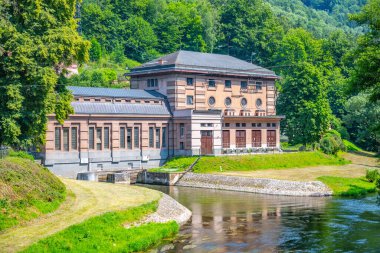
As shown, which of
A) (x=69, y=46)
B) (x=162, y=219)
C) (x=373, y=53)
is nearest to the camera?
(x=373, y=53)

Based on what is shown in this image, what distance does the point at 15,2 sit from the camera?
3981 centimetres

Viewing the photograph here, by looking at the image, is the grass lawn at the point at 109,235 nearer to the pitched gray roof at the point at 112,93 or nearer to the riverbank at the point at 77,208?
the riverbank at the point at 77,208

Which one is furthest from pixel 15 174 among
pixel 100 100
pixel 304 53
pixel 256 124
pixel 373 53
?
pixel 304 53

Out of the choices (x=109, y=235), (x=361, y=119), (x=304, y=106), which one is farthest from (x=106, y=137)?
(x=361, y=119)

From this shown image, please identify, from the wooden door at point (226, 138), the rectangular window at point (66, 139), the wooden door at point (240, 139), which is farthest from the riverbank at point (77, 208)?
the wooden door at point (240, 139)

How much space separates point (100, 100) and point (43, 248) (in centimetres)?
3845

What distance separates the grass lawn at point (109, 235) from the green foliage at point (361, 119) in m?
62.3

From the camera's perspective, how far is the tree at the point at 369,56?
32.1 m

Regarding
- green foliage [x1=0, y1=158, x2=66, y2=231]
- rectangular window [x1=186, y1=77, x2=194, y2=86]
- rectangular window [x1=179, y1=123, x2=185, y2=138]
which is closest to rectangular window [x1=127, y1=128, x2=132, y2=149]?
rectangular window [x1=179, y1=123, x2=185, y2=138]

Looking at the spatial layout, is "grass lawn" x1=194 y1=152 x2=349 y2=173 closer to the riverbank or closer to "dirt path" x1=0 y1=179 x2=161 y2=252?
"dirt path" x1=0 y1=179 x2=161 y2=252

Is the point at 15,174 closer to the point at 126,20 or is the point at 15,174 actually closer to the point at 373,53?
the point at 373,53

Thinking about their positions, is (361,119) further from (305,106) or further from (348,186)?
(348,186)

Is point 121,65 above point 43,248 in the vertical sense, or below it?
above

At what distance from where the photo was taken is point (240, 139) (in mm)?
77188
